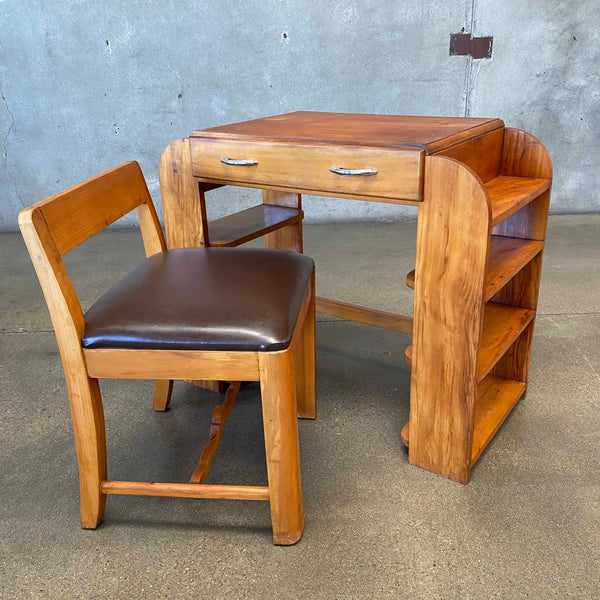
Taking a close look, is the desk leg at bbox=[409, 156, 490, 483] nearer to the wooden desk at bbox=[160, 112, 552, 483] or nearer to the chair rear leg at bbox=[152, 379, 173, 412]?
the wooden desk at bbox=[160, 112, 552, 483]

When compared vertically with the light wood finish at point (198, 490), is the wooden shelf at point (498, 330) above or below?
above

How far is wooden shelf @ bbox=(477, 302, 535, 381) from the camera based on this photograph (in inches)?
57.6

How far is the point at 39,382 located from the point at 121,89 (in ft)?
7.21

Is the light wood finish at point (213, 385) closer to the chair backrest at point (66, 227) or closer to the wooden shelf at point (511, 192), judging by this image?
the chair backrest at point (66, 227)

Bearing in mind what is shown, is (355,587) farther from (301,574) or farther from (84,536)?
(84,536)

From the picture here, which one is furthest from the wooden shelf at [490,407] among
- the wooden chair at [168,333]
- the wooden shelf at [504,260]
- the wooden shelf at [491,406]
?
the wooden chair at [168,333]

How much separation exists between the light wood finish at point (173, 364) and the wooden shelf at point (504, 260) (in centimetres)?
47

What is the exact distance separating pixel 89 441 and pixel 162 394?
536 millimetres

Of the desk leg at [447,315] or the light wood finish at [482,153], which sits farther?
the light wood finish at [482,153]

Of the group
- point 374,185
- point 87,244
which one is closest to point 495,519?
point 374,185

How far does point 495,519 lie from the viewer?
138cm

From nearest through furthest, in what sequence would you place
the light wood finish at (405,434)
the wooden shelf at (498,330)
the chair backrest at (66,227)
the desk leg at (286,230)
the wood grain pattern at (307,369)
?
the chair backrest at (66,227)
the wooden shelf at (498,330)
the light wood finish at (405,434)
the wood grain pattern at (307,369)
the desk leg at (286,230)

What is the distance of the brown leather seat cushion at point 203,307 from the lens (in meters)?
1.17

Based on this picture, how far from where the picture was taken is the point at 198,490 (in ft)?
4.25
